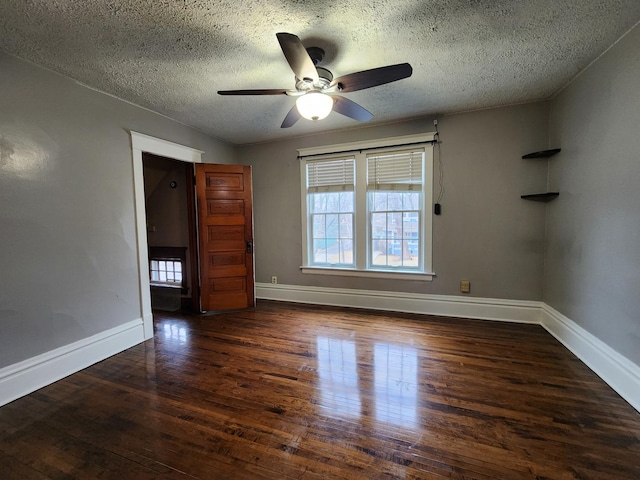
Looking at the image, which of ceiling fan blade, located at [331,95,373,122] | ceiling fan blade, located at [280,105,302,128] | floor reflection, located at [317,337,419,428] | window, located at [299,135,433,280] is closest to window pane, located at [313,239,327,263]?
window, located at [299,135,433,280]

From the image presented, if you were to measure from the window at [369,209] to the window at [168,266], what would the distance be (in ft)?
6.06

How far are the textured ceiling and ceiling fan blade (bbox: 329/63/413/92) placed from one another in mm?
274

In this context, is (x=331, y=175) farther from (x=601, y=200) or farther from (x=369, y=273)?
(x=601, y=200)

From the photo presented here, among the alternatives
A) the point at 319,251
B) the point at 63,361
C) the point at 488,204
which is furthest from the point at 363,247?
the point at 63,361

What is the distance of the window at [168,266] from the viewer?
13.6 feet

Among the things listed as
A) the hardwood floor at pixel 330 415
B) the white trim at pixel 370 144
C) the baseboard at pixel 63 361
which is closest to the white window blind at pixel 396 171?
the white trim at pixel 370 144

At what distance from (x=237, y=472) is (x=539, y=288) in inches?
135

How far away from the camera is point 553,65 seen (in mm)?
2250

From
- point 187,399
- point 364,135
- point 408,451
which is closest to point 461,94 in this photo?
point 364,135

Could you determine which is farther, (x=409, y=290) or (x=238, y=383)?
(x=409, y=290)

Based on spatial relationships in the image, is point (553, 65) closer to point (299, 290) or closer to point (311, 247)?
point (311, 247)

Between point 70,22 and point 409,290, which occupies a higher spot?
point 70,22

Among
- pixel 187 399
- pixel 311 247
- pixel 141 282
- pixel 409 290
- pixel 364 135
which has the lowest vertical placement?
pixel 187 399

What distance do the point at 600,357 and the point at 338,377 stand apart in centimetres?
201
